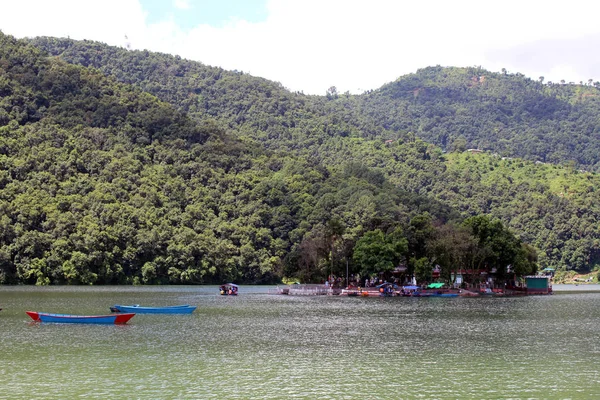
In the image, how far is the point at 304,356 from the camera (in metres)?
45.2

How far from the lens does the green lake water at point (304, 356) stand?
114 ft

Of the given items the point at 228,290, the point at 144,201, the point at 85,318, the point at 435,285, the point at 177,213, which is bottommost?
the point at 85,318

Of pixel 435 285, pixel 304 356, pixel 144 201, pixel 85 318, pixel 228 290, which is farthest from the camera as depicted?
pixel 144 201

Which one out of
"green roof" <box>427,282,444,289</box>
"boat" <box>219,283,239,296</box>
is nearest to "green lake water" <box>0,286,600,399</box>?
"boat" <box>219,283,239,296</box>

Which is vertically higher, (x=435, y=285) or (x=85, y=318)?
(x=435, y=285)

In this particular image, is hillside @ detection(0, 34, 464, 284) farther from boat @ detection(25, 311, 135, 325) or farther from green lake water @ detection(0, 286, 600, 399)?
boat @ detection(25, 311, 135, 325)

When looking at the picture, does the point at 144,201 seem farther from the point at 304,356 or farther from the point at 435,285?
the point at 304,356

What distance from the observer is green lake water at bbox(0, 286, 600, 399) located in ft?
114

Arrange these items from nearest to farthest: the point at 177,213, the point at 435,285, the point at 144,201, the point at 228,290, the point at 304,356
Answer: the point at 304,356 → the point at 228,290 → the point at 435,285 → the point at 144,201 → the point at 177,213

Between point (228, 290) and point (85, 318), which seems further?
point (228, 290)

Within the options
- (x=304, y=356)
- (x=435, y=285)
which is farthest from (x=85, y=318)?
(x=435, y=285)

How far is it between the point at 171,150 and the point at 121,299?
312 feet

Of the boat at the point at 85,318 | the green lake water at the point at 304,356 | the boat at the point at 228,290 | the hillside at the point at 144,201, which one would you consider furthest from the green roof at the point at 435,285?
the boat at the point at 85,318

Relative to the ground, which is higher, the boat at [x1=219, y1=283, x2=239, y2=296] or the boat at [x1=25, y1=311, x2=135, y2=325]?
the boat at [x1=219, y1=283, x2=239, y2=296]
